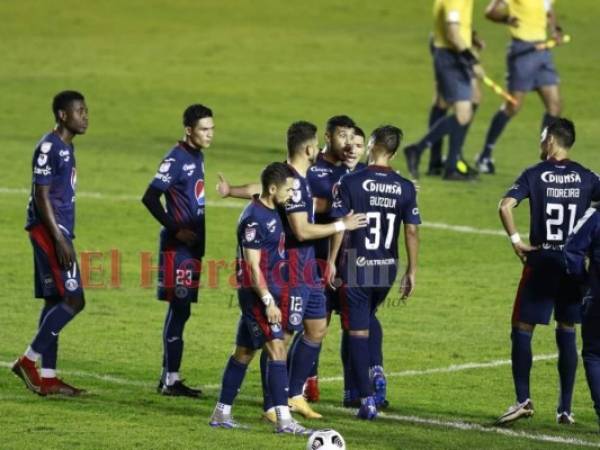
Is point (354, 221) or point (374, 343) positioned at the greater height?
point (354, 221)

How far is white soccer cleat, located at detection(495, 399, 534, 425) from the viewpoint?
11562mm

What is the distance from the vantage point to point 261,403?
12.3 meters

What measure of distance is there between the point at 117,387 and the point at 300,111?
16.9 m

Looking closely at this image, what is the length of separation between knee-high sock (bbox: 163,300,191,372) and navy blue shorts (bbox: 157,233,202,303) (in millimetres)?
81

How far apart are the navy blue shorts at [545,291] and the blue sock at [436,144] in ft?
35.2

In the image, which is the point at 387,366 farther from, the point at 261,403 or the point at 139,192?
the point at 139,192

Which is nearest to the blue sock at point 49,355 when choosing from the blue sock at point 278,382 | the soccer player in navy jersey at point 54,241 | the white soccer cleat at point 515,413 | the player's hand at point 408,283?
the soccer player in navy jersey at point 54,241

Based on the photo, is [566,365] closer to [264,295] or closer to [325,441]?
[264,295]

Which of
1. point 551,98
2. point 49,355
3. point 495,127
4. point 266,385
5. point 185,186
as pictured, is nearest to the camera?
point 266,385

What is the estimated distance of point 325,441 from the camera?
1020 centimetres

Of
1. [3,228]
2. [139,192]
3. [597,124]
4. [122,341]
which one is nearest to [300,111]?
[597,124]

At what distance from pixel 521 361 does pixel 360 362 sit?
1.08 metres

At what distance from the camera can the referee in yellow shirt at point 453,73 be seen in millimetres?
21703

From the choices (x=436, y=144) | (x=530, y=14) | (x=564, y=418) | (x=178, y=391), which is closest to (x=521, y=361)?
(x=564, y=418)
